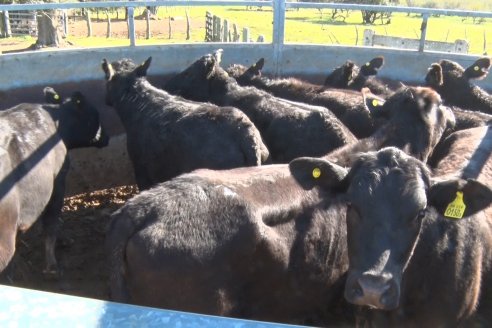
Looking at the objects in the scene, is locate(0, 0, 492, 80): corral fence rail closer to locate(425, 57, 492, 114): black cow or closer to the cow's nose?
locate(425, 57, 492, 114): black cow

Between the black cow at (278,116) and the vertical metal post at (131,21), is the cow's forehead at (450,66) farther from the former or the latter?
the vertical metal post at (131,21)

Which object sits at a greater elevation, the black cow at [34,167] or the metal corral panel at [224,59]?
the metal corral panel at [224,59]

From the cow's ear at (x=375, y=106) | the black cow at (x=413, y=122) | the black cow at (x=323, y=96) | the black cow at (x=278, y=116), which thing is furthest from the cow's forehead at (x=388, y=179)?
the black cow at (x=323, y=96)

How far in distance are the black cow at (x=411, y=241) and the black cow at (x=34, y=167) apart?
2.57 m

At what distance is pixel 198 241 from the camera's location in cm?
332

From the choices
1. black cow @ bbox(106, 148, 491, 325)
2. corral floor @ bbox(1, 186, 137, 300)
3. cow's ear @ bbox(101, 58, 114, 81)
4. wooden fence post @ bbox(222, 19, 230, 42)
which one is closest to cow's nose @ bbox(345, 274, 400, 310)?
black cow @ bbox(106, 148, 491, 325)

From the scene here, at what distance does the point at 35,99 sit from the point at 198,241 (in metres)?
4.84

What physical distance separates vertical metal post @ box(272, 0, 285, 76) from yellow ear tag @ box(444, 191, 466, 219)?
5.69 meters

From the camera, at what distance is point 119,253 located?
10.8ft

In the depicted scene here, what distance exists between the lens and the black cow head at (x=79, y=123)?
6516mm

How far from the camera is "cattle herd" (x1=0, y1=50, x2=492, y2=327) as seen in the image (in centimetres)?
329

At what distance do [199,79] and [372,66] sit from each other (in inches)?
112

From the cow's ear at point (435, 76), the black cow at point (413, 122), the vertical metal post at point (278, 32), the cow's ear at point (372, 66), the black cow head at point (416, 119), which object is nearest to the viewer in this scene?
the black cow at point (413, 122)

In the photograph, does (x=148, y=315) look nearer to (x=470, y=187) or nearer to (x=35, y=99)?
(x=470, y=187)
